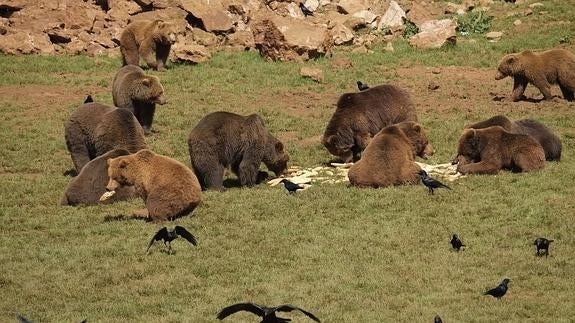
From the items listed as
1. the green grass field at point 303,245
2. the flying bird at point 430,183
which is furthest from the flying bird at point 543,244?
the flying bird at point 430,183

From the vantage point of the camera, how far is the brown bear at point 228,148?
16.6 m

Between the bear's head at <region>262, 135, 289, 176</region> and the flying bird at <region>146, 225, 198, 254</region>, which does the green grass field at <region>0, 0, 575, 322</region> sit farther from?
the bear's head at <region>262, 135, 289, 176</region>

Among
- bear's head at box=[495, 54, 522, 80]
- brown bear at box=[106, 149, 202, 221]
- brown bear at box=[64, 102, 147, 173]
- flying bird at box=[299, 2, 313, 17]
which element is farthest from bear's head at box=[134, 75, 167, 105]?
flying bird at box=[299, 2, 313, 17]

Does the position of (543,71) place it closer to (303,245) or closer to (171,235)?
(303,245)

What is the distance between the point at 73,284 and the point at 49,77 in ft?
46.6

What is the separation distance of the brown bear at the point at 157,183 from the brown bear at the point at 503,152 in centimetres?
456

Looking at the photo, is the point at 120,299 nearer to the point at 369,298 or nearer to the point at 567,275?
the point at 369,298

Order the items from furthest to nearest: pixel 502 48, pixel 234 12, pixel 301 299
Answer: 1. pixel 234 12
2. pixel 502 48
3. pixel 301 299

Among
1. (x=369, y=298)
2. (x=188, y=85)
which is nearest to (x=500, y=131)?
(x=369, y=298)

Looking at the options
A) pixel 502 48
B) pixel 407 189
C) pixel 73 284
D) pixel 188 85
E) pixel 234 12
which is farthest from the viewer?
pixel 234 12

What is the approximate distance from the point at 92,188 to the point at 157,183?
185cm

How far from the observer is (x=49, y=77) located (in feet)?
84.4

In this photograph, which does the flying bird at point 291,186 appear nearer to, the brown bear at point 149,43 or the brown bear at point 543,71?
the brown bear at point 543,71

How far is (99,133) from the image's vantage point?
58.6 ft
